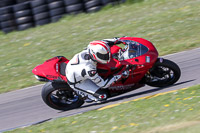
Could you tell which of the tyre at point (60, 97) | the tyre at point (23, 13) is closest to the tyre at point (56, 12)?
the tyre at point (23, 13)

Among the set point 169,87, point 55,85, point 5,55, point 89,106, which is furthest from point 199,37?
point 5,55

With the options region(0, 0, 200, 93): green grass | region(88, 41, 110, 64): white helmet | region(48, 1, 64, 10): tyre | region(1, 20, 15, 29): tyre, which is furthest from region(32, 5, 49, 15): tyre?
region(88, 41, 110, 64): white helmet

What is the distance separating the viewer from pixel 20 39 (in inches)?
556

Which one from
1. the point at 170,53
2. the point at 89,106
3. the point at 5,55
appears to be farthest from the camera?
the point at 5,55

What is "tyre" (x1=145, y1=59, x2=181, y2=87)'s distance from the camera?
6.37 meters

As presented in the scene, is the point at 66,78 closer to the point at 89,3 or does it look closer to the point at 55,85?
the point at 55,85

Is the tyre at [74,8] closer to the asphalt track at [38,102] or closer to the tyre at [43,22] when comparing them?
the tyre at [43,22]

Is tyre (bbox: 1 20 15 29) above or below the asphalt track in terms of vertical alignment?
above

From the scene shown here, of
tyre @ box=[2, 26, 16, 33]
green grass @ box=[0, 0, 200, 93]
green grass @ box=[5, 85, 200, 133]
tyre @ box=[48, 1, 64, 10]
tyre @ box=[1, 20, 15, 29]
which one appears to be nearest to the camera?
green grass @ box=[5, 85, 200, 133]

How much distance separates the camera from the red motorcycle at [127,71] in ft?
20.7

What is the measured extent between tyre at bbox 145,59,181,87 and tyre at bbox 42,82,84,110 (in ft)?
5.21

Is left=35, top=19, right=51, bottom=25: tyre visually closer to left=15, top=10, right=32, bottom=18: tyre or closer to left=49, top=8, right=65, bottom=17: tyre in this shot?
left=49, top=8, right=65, bottom=17: tyre

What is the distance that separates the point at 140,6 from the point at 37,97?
8.20 meters

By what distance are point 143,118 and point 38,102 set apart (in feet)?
10.6
